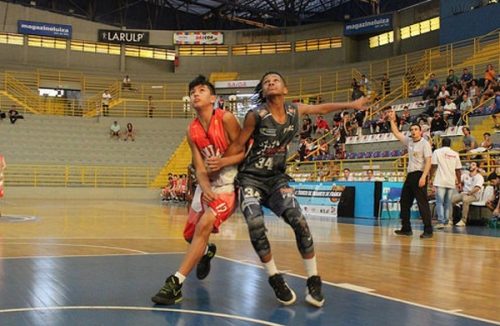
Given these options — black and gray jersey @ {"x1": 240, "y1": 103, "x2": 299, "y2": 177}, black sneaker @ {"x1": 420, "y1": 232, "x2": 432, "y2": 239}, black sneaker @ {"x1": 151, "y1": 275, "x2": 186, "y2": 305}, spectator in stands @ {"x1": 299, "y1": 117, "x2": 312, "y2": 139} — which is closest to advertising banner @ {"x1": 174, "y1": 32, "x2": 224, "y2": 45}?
spectator in stands @ {"x1": 299, "y1": 117, "x2": 312, "y2": 139}

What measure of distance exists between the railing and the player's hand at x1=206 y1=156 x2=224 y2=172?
26918mm

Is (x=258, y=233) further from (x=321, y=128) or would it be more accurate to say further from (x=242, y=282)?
(x=321, y=128)

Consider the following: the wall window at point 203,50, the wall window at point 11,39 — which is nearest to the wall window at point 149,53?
the wall window at point 203,50

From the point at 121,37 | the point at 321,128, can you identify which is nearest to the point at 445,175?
the point at 321,128

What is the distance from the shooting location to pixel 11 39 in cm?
4075

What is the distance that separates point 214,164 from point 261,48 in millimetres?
40496

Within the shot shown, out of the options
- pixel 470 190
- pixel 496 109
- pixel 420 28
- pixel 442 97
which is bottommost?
pixel 470 190

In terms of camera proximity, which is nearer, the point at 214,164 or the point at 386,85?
the point at 214,164

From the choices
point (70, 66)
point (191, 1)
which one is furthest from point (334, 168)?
point (191, 1)

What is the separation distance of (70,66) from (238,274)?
129 ft

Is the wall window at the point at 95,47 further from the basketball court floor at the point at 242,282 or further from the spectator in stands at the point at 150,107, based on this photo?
the basketball court floor at the point at 242,282

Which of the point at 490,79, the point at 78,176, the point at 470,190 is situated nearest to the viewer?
the point at 470,190

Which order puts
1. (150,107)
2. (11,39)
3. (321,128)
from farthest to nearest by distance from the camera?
(11,39) → (150,107) → (321,128)

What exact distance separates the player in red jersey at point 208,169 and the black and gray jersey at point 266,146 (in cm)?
14
